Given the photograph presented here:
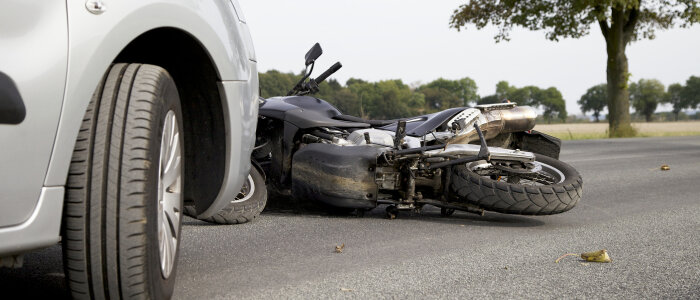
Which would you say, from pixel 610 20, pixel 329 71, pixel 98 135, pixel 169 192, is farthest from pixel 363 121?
pixel 610 20

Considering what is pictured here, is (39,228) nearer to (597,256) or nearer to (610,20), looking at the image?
(597,256)

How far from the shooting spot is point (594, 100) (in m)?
158

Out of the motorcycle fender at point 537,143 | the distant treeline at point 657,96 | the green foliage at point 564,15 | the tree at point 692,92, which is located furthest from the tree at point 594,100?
the motorcycle fender at point 537,143

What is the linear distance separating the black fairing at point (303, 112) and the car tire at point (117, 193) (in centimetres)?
326

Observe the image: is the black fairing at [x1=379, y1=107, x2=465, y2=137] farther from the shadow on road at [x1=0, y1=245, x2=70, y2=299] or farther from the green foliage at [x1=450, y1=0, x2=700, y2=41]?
the green foliage at [x1=450, y1=0, x2=700, y2=41]

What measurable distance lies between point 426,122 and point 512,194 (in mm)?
1050

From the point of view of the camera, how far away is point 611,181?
8.39m

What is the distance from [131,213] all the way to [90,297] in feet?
0.91

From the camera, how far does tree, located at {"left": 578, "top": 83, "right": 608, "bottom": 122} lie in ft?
502

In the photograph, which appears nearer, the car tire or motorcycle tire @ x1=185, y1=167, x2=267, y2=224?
the car tire

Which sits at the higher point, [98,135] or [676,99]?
[98,135]

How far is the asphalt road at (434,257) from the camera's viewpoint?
3.15 metres

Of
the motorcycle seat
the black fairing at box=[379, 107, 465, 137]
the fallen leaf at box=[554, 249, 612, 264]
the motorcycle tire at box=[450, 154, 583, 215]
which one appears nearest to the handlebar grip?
the motorcycle seat

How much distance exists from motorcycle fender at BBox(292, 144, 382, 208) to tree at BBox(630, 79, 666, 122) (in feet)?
482
